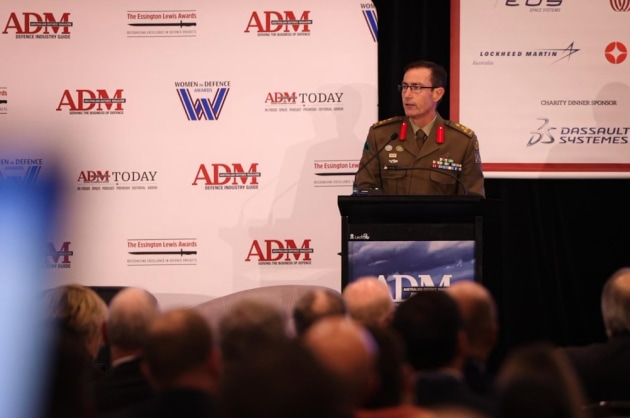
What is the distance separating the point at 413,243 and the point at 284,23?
2829 mm

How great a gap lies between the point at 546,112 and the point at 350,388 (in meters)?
5.11

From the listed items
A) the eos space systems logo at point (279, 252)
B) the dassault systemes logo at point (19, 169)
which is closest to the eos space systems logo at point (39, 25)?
the dassault systemes logo at point (19, 169)

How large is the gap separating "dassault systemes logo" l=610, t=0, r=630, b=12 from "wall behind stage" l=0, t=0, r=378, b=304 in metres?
1.72

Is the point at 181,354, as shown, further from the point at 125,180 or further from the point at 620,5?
the point at 620,5

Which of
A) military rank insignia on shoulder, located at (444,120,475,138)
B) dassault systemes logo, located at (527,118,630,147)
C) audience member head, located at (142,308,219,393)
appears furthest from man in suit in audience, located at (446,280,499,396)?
dassault systemes logo, located at (527,118,630,147)

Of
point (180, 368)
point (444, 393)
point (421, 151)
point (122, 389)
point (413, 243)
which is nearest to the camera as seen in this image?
point (180, 368)

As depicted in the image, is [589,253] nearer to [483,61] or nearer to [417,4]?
[483,61]

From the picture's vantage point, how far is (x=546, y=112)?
6750 mm

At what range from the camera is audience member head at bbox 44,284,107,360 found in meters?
3.47

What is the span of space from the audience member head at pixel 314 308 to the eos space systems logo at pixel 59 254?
4111 millimetres

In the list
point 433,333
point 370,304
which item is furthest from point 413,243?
point 433,333

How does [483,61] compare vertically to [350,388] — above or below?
above

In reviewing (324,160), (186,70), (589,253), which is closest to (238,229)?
(324,160)

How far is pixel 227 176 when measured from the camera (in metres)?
6.88
